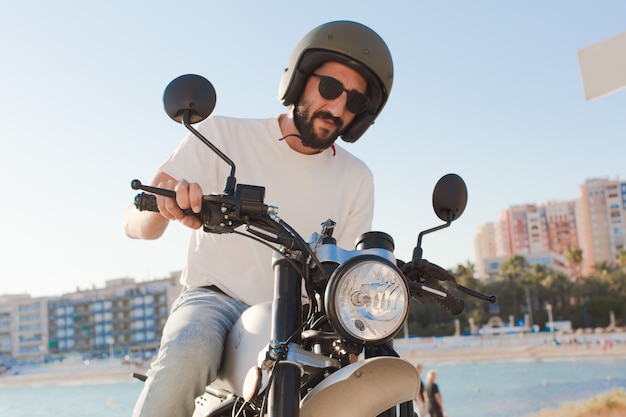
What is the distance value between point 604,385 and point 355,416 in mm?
30960

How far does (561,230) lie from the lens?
417 feet

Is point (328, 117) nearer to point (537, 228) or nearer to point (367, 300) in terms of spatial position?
point (367, 300)

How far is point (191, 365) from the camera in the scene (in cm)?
181

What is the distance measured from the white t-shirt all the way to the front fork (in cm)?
75

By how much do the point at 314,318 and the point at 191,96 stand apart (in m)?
0.63

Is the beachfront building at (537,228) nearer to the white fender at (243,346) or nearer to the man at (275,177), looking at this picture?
the man at (275,177)

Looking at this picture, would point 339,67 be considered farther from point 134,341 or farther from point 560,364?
point 134,341

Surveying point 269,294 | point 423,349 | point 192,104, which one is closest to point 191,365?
point 269,294

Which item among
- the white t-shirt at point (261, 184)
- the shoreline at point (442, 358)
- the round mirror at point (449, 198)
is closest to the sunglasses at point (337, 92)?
the white t-shirt at point (261, 184)

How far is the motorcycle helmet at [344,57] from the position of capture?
7.48ft

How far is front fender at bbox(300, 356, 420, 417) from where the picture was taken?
1.42 metres

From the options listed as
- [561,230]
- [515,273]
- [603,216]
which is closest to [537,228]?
[561,230]

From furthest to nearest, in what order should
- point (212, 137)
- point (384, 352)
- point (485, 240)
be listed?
point (485, 240) < point (212, 137) < point (384, 352)

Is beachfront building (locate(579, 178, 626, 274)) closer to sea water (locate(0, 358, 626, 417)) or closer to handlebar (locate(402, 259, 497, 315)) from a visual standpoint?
sea water (locate(0, 358, 626, 417))
